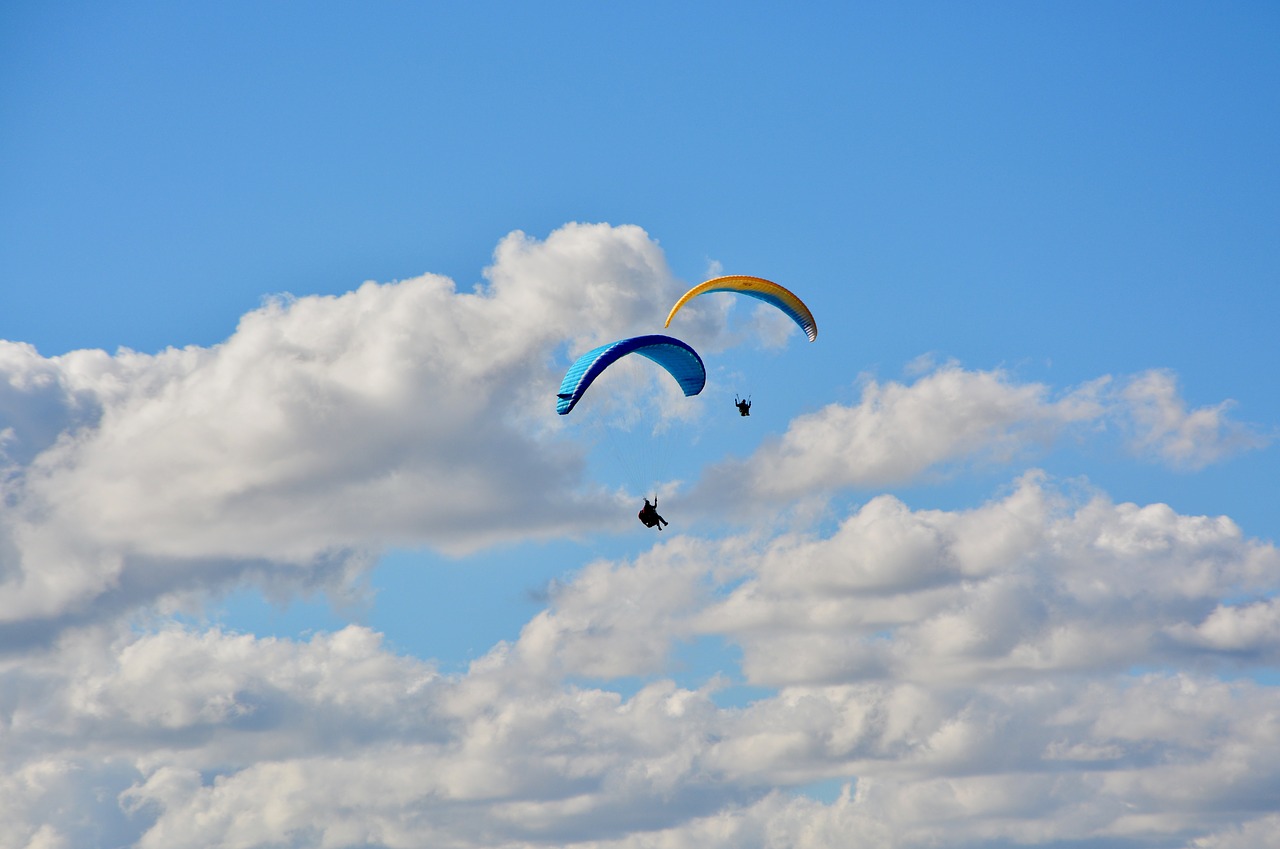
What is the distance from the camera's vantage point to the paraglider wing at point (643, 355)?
9769 centimetres

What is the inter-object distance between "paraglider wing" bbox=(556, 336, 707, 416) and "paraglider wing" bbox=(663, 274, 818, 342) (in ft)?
14.4

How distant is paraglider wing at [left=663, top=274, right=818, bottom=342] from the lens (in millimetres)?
110188

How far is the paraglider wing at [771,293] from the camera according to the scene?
11019 centimetres

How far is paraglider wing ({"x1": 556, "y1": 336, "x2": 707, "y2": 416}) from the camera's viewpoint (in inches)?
3846

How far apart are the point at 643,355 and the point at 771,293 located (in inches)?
A: 376

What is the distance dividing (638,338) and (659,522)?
9.76 meters

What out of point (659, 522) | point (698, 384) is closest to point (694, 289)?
point (698, 384)

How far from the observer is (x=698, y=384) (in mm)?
109625

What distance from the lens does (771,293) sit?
112 metres

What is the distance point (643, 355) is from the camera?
10644 centimetres

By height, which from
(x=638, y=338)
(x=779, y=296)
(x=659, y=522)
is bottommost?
(x=659, y=522)

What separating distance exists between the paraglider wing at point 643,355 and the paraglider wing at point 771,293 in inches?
173

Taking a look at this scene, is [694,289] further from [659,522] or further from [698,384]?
[659,522]

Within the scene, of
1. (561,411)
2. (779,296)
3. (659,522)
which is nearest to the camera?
(561,411)
